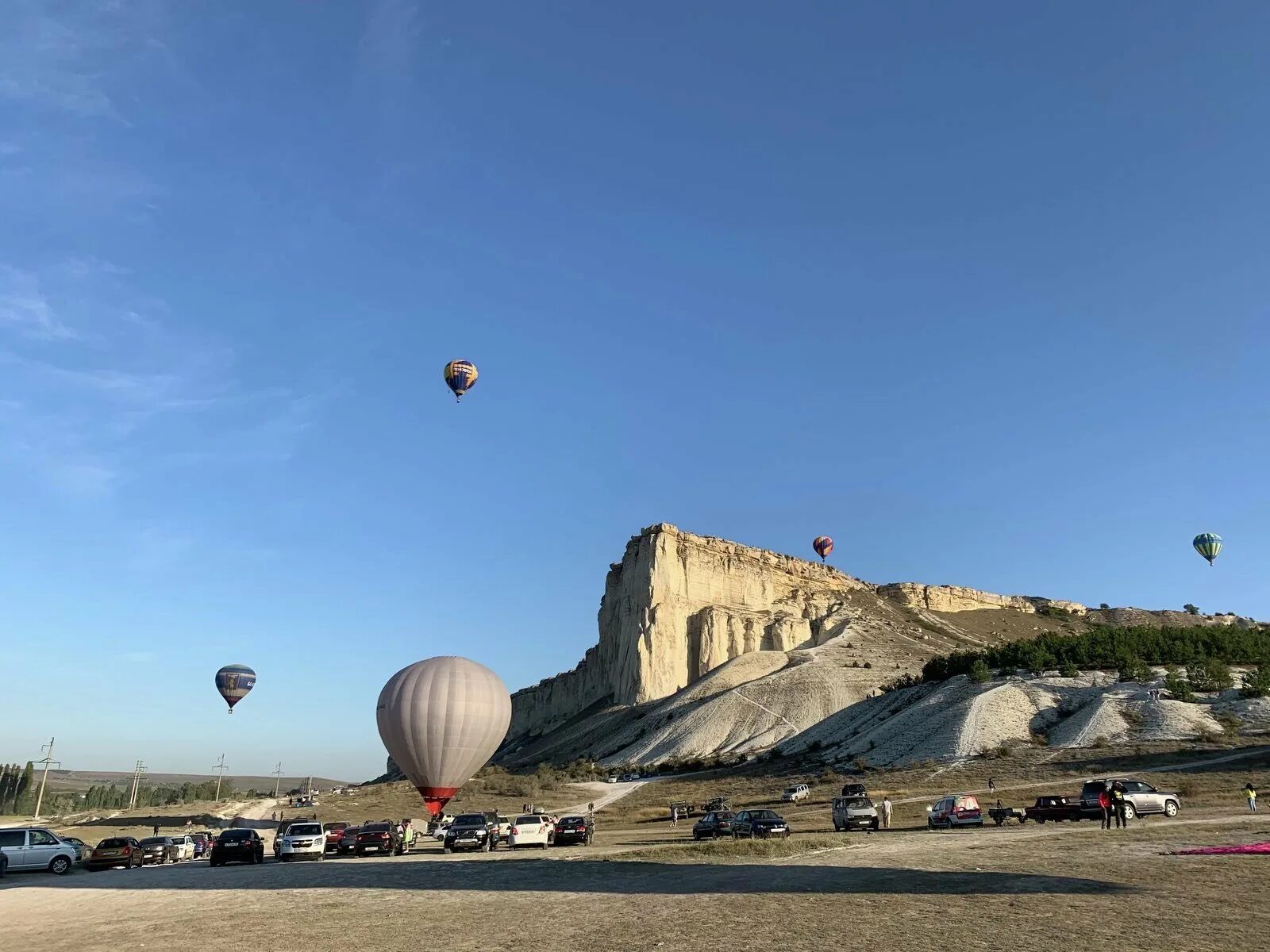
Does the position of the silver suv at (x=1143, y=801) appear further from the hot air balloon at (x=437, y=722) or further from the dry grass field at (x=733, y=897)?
the hot air balloon at (x=437, y=722)

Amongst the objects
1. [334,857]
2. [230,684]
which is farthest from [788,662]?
[334,857]

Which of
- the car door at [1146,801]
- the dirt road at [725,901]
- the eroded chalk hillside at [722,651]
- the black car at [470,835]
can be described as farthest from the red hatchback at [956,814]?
the eroded chalk hillside at [722,651]

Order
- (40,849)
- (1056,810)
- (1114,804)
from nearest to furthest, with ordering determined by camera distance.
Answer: (1114,804) → (40,849) → (1056,810)

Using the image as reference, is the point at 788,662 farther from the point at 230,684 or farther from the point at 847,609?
the point at 230,684

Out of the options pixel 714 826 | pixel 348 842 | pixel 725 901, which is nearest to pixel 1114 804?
pixel 714 826

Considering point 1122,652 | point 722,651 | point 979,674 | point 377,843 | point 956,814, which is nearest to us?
point 377,843

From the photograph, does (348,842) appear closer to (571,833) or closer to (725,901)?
(571,833)
